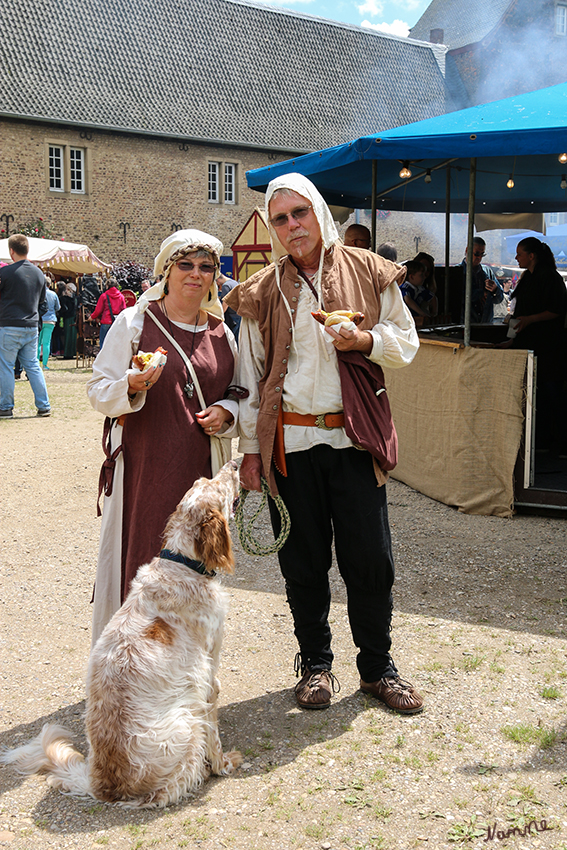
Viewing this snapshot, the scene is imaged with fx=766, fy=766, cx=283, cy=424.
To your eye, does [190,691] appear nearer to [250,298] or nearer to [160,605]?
[160,605]

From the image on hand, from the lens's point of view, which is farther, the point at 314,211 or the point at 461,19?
the point at 461,19

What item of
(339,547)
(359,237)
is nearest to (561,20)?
(359,237)

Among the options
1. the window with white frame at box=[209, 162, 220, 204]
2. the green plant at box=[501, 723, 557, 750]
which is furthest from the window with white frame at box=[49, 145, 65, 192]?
the green plant at box=[501, 723, 557, 750]

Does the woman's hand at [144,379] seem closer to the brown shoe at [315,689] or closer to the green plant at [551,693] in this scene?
the brown shoe at [315,689]

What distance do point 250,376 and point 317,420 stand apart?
338mm

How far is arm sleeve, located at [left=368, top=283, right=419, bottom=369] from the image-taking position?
2.98 meters

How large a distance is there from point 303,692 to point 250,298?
1.68 m

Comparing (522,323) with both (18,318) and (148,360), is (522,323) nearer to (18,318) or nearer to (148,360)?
(148,360)

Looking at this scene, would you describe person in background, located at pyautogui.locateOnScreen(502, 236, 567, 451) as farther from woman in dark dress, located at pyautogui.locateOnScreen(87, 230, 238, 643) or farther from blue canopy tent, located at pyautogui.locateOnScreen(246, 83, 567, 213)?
woman in dark dress, located at pyautogui.locateOnScreen(87, 230, 238, 643)

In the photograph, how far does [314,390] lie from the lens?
2992mm

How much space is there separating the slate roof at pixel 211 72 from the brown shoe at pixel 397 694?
25.5m

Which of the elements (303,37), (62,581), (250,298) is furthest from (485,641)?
(303,37)

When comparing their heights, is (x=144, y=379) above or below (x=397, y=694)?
above

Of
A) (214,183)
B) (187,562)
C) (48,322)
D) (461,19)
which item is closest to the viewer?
(187,562)
